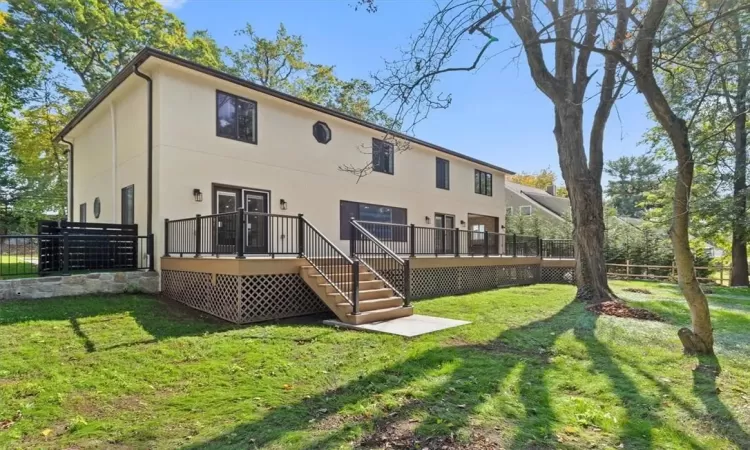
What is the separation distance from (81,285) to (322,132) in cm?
719

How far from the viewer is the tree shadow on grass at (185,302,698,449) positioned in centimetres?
323

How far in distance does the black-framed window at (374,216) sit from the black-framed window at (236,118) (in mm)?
3639

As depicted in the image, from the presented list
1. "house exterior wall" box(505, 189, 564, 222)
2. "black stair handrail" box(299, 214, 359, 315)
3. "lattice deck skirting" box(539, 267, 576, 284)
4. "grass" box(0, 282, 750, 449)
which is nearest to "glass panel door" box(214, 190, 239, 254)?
"black stair handrail" box(299, 214, 359, 315)

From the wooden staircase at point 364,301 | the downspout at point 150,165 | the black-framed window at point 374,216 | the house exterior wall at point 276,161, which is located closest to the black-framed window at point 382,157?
the house exterior wall at point 276,161

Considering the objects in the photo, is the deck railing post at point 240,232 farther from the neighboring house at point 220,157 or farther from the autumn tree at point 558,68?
the autumn tree at point 558,68

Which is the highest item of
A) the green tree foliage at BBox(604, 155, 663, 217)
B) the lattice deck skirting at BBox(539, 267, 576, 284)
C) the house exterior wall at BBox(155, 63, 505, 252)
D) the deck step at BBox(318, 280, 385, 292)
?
the green tree foliage at BBox(604, 155, 663, 217)

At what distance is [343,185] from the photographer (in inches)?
515

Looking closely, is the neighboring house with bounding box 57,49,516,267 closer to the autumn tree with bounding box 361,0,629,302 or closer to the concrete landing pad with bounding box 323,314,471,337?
the autumn tree with bounding box 361,0,629,302

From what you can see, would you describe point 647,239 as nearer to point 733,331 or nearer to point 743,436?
point 733,331

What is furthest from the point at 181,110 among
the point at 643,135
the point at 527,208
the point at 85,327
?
the point at 527,208

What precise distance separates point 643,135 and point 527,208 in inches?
423

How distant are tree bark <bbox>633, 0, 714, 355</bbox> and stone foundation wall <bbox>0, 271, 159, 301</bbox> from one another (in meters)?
9.49

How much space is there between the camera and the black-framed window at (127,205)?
34.0 ft

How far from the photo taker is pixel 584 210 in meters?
10.7
